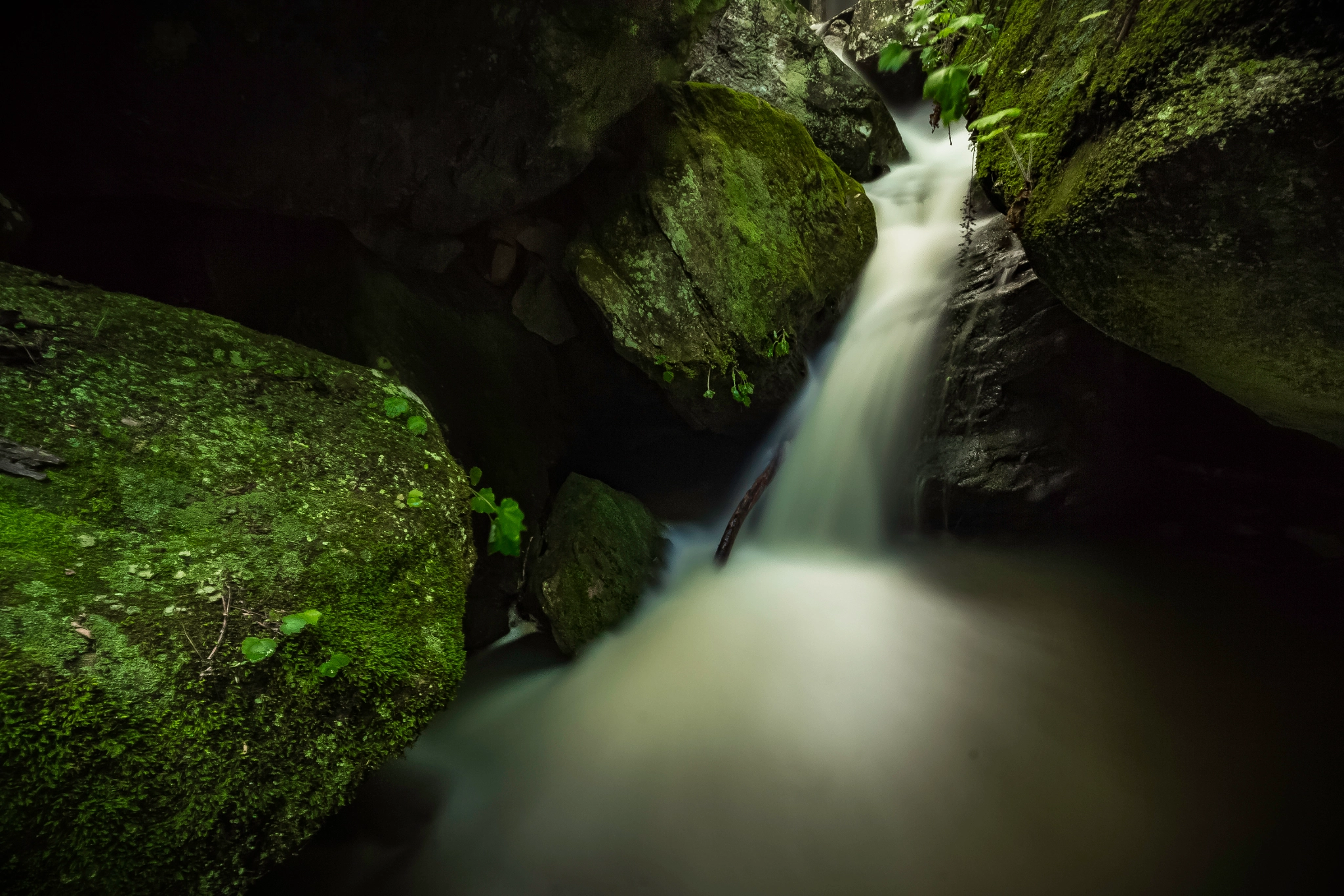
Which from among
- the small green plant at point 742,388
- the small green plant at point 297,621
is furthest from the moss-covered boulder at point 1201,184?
the small green plant at point 297,621

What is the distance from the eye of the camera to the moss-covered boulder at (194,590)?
1313 mm

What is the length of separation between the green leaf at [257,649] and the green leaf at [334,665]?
0.17m

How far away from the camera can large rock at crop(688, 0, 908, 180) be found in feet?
20.9

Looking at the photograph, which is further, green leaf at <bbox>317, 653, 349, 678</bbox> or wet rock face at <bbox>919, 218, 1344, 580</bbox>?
wet rock face at <bbox>919, 218, 1344, 580</bbox>

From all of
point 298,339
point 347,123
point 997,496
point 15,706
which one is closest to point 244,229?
point 298,339

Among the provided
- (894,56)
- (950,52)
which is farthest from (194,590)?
(950,52)

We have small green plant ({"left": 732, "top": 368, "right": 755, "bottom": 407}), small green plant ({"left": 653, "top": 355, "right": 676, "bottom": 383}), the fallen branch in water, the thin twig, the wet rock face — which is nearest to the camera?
the thin twig

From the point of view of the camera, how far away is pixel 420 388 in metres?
4.14

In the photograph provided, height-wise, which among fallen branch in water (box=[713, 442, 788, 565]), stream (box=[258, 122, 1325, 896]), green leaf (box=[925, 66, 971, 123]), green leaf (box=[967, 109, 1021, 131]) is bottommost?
stream (box=[258, 122, 1325, 896])

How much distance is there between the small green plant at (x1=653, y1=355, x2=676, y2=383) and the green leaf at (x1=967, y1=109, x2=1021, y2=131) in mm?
2403

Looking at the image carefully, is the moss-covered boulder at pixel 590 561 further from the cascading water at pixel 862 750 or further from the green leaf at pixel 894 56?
the green leaf at pixel 894 56

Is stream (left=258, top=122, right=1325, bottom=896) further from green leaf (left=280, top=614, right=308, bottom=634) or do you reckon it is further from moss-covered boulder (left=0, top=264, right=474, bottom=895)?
green leaf (left=280, top=614, right=308, bottom=634)

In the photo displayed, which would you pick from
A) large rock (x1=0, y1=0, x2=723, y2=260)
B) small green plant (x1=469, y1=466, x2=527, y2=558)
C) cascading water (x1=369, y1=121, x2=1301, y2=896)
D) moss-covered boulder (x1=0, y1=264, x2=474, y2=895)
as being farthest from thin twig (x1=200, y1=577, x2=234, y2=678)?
large rock (x1=0, y1=0, x2=723, y2=260)

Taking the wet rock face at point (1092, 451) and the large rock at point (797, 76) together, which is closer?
the wet rock face at point (1092, 451)
